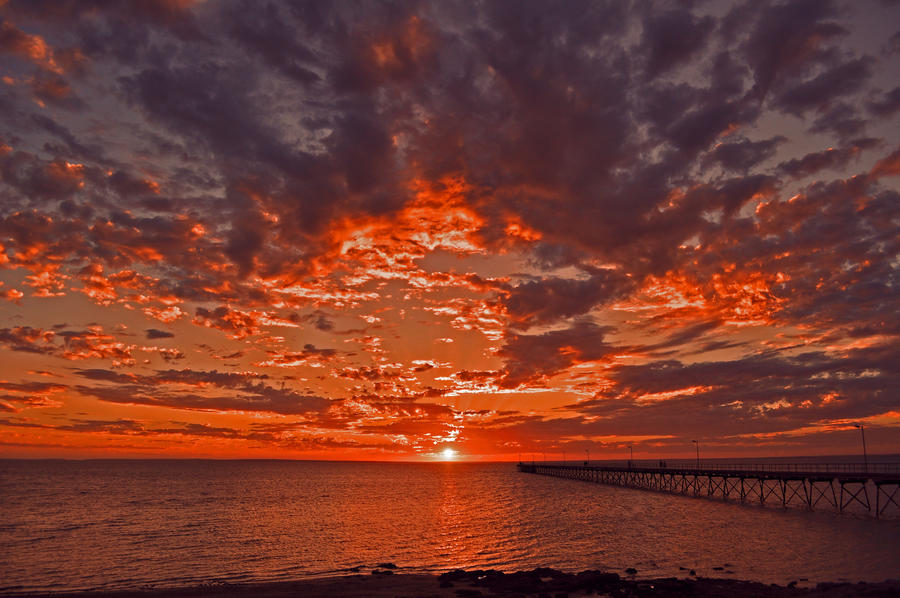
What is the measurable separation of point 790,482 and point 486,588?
11876 cm

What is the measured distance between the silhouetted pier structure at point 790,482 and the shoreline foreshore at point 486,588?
42218mm

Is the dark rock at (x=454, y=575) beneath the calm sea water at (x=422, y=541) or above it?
above

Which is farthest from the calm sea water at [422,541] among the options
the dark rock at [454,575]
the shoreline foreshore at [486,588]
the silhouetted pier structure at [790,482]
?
the silhouetted pier structure at [790,482]

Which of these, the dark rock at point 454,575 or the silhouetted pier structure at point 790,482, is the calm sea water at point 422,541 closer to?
the dark rock at point 454,575

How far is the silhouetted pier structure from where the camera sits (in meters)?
69.3

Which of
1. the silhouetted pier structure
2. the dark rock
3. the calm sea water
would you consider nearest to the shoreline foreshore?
A: the dark rock

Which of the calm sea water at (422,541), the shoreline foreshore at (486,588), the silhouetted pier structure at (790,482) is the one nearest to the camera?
the shoreline foreshore at (486,588)

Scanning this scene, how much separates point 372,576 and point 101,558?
23960 mm

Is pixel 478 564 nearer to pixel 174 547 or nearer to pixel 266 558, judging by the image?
pixel 266 558

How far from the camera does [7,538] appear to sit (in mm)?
55094

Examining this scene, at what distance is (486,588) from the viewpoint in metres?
32.2

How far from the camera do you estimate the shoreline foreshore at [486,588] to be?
98.0 ft

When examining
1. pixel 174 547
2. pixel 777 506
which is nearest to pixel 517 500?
pixel 777 506

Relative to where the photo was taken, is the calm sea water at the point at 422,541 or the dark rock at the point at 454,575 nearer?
the dark rock at the point at 454,575
